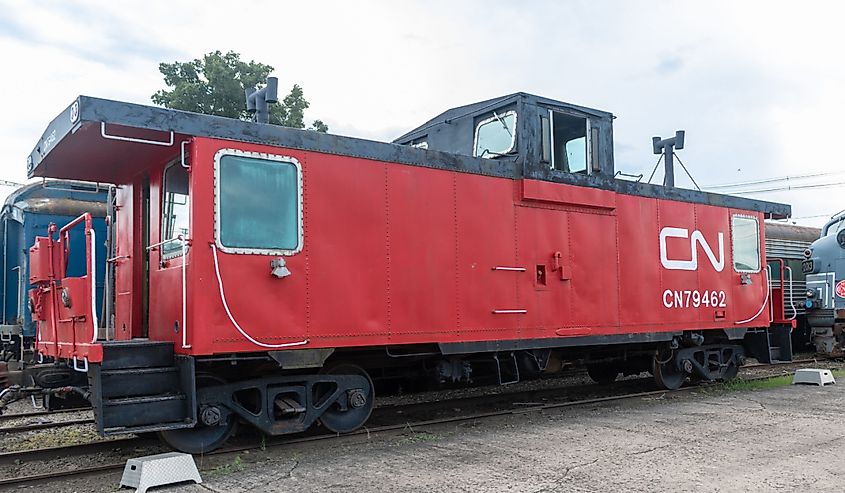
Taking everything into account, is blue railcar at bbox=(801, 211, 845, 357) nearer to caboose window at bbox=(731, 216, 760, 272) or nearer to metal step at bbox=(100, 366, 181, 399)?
caboose window at bbox=(731, 216, 760, 272)

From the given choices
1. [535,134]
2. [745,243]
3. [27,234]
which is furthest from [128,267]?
[745,243]

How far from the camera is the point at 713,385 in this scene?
11.0 m

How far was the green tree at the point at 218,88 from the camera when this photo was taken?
25.7 meters

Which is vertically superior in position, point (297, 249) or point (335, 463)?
point (297, 249)

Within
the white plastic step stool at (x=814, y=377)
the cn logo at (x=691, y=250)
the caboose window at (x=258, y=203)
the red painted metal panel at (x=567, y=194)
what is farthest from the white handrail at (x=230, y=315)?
the white plastic step stool at (x=814, y=377)

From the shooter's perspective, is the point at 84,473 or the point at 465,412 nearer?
the point at 84,473

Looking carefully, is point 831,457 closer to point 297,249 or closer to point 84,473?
point 297,249

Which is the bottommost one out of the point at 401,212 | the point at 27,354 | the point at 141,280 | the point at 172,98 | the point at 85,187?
the point at 27,354

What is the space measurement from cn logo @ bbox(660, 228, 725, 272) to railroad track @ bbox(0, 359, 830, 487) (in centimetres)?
182

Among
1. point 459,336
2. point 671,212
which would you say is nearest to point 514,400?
point 459,336

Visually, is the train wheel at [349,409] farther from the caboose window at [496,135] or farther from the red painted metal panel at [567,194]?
the caboose window at [496,135]

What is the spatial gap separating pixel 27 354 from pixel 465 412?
21.7 ft

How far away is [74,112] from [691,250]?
8041 mm

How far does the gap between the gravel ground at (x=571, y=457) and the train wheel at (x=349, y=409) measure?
0.68 ft
